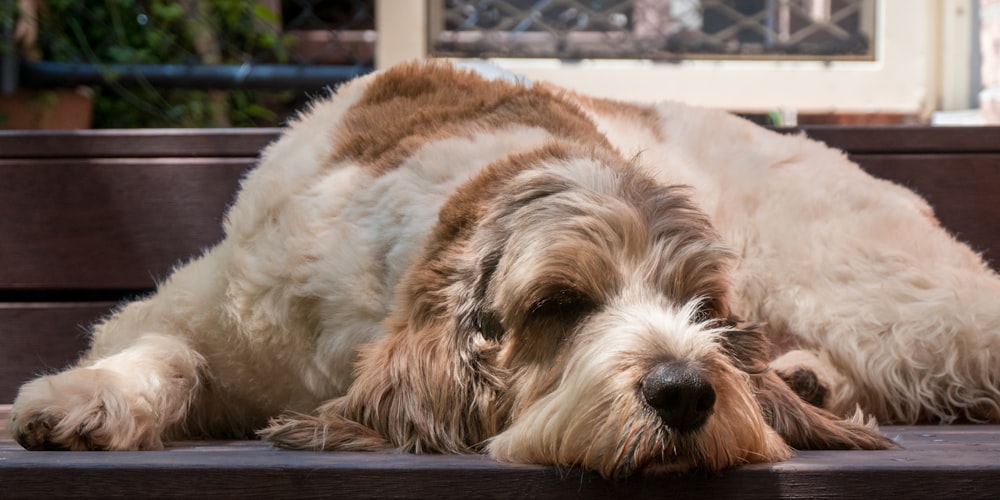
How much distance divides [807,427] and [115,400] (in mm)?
1489

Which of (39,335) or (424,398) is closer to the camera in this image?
(424,398)

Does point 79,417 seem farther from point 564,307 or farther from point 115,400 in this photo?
point 564,307

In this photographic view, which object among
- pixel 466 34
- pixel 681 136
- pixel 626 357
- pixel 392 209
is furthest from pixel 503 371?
pixel 466 34

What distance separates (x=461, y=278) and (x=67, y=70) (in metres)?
4.18

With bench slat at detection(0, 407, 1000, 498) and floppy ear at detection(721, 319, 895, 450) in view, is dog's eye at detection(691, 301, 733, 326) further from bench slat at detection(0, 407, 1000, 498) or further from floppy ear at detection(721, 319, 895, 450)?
bench slat at detection(0, 407, 1000, 498)

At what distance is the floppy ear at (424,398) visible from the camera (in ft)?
7.84

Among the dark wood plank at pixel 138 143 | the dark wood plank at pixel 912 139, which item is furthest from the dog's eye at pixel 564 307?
the dark wood plank at pixel 912 139

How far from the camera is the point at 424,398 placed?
2.41m

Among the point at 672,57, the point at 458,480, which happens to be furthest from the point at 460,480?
the point at 672,57

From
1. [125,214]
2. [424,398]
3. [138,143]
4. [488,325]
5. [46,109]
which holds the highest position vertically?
[46,109]

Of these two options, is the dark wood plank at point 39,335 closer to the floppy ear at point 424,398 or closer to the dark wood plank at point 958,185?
the floppy ear at point 424,398

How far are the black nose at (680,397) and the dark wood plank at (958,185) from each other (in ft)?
7.86

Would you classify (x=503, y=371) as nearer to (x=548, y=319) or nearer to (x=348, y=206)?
(x=548, y=319)

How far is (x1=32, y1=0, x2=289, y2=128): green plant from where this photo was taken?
6.89 m
